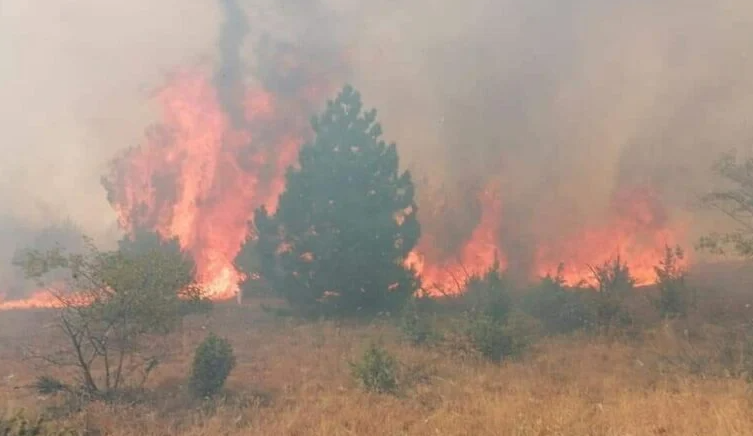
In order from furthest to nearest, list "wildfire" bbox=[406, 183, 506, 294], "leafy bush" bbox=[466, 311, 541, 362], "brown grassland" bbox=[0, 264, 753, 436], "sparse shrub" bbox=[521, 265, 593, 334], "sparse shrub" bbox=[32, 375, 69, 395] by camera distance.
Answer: "wildfire" bbox=[406, 183, 506, 294] < "sparse shrub" bbox=[521, 265, 593, 334] < "leafy bush" bbox=[466, 311, 541, 362] < "sparse shrub" bbox=[32, 375, 69, 395] < "brown grassland" bbox=[0, 264, 753, 436]

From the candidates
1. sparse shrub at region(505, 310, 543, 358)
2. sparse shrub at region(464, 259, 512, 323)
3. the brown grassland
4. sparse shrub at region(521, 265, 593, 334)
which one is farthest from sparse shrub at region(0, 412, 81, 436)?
sparse shrub at region(521, 265, 593, 334)

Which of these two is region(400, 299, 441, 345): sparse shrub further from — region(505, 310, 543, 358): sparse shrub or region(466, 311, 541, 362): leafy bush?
region(505, 310, 543, 358): sparse shrub

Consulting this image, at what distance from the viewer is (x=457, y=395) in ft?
42.7

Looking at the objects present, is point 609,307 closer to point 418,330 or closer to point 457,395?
point 418,330

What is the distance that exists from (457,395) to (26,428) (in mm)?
8442

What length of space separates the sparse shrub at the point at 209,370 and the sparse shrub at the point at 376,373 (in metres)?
A: 3.33

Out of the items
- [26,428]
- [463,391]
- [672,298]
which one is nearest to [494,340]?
[463,391]

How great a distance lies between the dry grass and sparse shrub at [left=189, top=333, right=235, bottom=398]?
Result: 428 millimetres

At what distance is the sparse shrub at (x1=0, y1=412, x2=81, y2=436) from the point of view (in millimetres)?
7852

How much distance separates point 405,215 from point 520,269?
15589 mm

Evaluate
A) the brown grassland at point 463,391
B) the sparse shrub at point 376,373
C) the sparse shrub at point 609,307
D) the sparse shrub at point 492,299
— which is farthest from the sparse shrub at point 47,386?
the sparse shrub at point 609,307

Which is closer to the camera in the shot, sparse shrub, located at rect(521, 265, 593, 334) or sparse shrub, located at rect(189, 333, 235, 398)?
sparse shrub, located at rect(189, 333, 235, 398)

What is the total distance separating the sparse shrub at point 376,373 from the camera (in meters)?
13.8

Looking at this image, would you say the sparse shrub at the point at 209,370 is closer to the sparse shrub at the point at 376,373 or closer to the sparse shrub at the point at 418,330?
the sparse shrub at the point at 376,373
